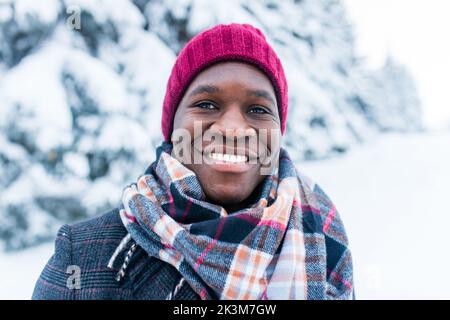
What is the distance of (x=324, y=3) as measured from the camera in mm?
11516

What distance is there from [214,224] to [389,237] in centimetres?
327

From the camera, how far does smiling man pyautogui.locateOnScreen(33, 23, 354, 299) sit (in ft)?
3.80

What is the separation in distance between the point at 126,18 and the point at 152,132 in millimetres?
1412

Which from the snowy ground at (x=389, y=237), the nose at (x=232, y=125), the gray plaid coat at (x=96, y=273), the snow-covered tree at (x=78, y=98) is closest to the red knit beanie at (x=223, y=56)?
the nose at (x=232, y=125)

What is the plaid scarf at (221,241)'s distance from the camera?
1152 millimetres

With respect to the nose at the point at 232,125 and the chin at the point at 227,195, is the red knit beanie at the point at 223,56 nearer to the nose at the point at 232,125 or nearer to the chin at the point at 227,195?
the nose at the point at 232,125

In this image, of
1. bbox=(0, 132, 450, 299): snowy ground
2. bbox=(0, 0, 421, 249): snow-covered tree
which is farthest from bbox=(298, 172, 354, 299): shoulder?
bbox=(0, 0, 421, 249): snow-covered tree

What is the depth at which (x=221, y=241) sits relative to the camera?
1.17m

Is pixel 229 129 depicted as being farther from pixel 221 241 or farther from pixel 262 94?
pixel 221 241

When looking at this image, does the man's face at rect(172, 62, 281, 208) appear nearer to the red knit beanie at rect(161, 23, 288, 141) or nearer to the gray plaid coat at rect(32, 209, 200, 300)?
the red knit beanie at rect(161, 23, 288, 141)

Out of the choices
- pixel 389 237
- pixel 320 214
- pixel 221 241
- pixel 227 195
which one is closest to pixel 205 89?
pixel 227 195

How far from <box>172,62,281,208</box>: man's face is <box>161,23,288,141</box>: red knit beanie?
0.05m
